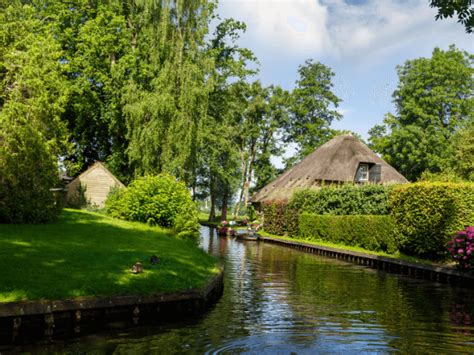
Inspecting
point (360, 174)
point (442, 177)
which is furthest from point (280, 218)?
point (442, 177)

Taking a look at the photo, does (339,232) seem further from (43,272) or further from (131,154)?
(43,272)

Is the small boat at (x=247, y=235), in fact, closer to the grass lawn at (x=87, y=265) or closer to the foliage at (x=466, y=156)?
the grass lawn at (x=87, y=265)

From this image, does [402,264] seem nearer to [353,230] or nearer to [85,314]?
[353,230]

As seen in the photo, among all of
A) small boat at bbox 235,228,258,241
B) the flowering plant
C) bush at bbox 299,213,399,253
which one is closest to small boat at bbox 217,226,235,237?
small boat at bbox 235,228,258,241

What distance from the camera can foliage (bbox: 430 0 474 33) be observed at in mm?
11234

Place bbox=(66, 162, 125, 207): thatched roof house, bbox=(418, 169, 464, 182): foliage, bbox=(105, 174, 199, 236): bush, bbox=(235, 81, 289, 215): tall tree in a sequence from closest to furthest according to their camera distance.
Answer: bbox=(105, 174, 199, 236): bush → bbox=(418, 169, 464, 182): foliage → bbox=(66, 162, 125, 207): thatched roof house → bbox=(235, 81, 289, 215): tall tree

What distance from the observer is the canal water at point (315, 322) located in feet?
28.2

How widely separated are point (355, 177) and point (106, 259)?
37.4 m

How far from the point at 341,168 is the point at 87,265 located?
3762 cm

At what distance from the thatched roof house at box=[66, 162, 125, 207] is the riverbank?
17.4m

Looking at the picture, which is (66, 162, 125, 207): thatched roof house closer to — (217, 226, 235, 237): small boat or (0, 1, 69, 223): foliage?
(217, 226, 235, 237): small boat

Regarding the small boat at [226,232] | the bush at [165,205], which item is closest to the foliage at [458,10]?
the bush at [165,205]

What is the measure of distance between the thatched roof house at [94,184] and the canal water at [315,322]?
23.4 m

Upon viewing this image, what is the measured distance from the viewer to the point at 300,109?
66.6 meters
